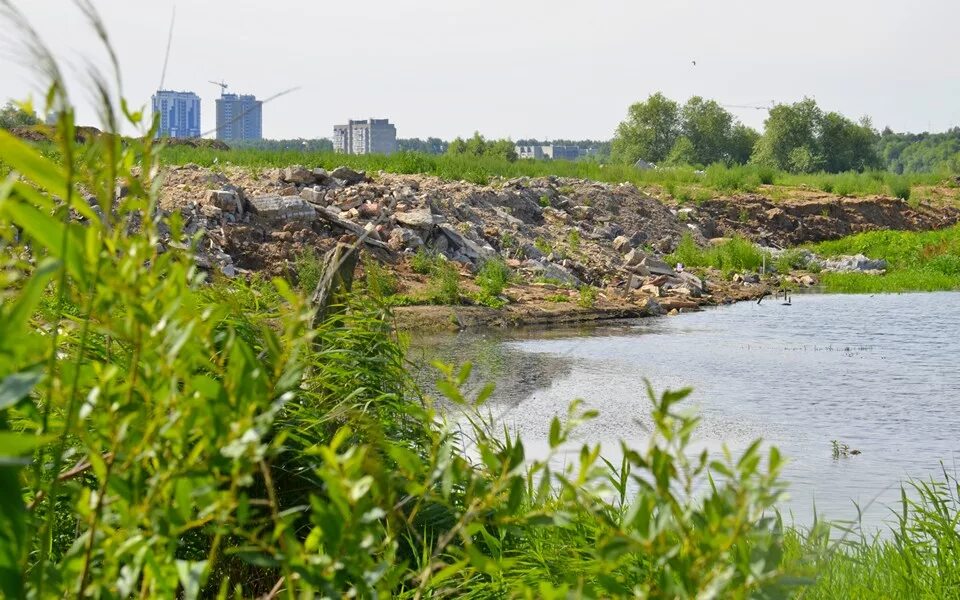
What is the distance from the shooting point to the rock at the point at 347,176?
20.2 meters

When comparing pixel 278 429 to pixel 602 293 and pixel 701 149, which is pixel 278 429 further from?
pixel 701 149

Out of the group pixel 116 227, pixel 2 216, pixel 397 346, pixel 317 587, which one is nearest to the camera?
pixel 2 216

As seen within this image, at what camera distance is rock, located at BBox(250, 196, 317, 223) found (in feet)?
56.8

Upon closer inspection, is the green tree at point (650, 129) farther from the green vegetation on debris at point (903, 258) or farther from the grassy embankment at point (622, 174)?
the green vegetation on debris at point (903, 258)

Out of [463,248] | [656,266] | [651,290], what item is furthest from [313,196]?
[656,266]

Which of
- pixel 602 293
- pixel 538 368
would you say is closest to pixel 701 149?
pixel 602 293

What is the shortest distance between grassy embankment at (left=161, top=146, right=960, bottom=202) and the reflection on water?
9794mm

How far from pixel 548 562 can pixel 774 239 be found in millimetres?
25150

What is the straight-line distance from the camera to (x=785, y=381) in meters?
10.9

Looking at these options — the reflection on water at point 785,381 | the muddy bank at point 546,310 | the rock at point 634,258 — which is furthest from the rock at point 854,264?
the reflection on water at point 785,381

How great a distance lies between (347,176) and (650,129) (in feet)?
187

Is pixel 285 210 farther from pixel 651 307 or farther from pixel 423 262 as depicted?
pixel 651 307

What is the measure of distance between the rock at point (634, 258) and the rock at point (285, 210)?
5.77m

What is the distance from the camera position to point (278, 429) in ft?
11.7
